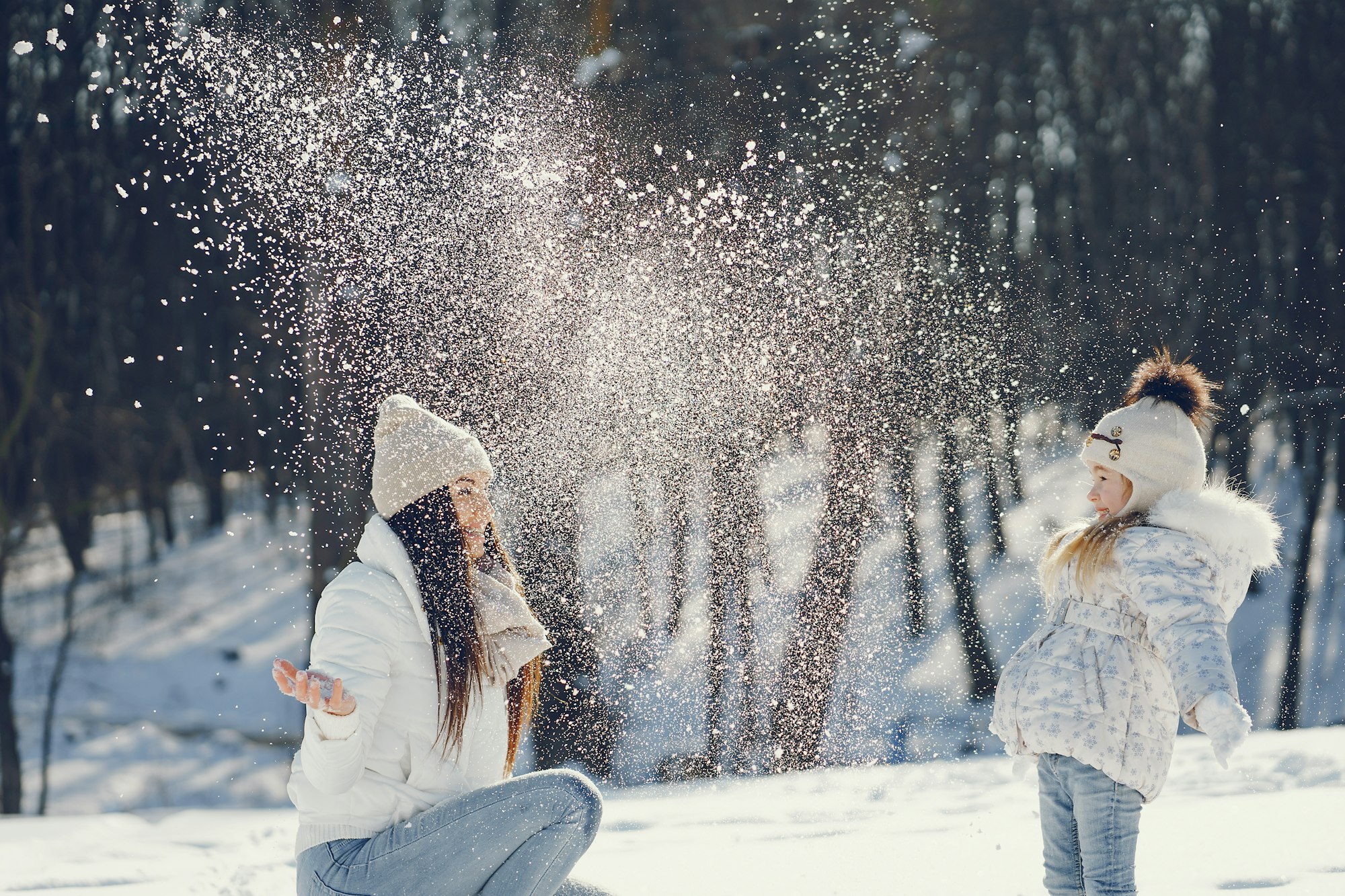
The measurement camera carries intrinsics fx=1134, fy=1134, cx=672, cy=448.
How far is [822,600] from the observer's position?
1059cm

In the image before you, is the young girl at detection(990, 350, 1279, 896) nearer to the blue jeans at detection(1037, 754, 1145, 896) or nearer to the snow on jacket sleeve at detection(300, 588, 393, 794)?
the blue jeans at detection(1037, 754, 1145, 896)

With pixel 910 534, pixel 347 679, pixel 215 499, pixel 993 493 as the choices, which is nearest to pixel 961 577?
pixel 910 534

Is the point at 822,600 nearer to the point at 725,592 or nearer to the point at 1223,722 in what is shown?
the point at 725,592

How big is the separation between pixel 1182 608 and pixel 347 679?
174 centimetres

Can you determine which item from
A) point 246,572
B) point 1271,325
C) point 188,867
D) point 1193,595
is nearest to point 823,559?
point 1271,325

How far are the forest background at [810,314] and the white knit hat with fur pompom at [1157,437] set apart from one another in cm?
586

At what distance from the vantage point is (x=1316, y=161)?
12258 mm

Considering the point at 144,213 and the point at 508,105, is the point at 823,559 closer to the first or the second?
the point at 508,105

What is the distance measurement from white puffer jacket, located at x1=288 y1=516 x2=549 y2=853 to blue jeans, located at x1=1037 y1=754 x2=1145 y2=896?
1.35m

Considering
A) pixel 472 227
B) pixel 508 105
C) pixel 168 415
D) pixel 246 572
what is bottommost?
pixel 246 572

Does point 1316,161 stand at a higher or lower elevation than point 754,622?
higher

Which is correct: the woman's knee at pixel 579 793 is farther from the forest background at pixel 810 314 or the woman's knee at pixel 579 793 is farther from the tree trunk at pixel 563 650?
the tree trunk at pixel 563 650

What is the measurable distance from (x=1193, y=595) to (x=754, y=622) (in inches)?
318

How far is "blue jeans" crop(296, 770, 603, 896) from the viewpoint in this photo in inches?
83.9
